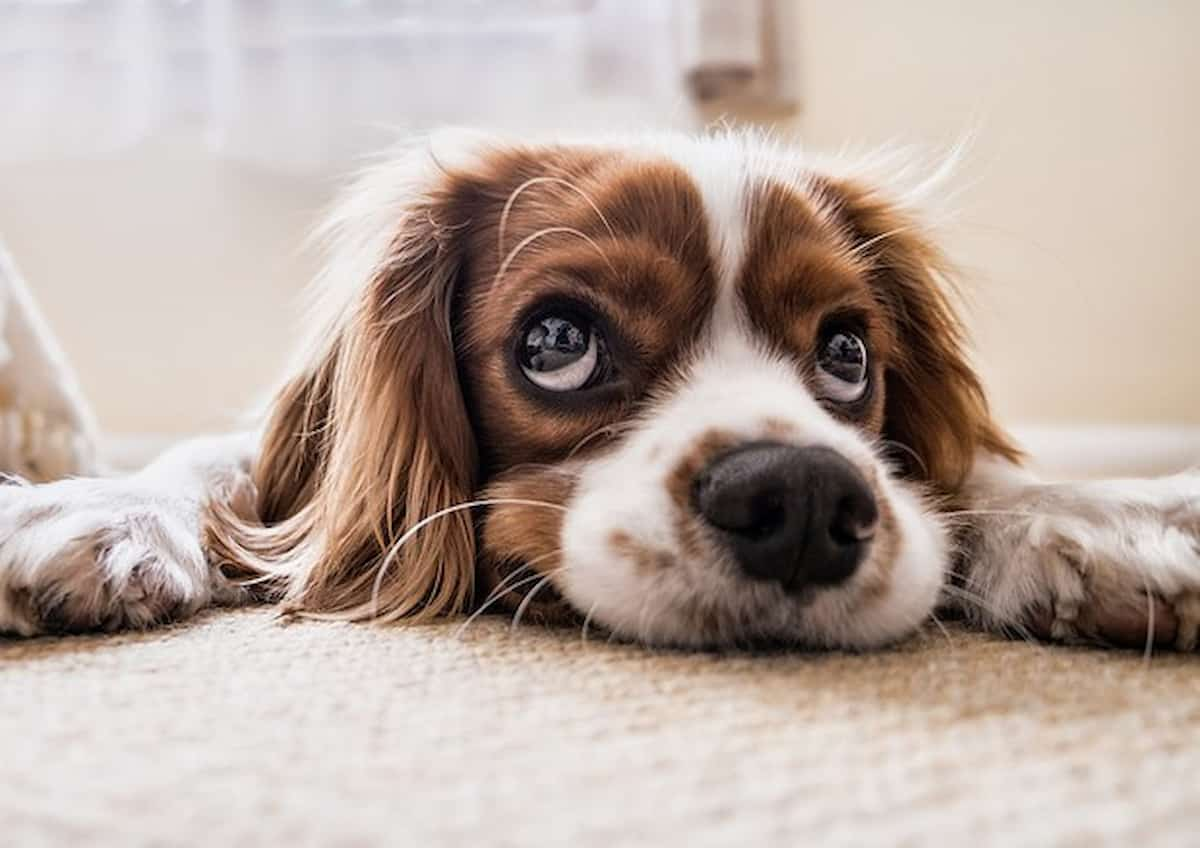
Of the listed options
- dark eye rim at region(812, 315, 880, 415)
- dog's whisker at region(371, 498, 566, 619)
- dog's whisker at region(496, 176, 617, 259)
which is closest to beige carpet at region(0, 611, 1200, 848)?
dog's whisker at region(371, 498, 566, 619)

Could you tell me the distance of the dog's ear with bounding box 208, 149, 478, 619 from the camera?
1.33 m

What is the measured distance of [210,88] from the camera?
2.99 m

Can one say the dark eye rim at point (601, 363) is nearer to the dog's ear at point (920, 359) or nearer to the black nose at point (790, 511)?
the black nose at point (790, 511)

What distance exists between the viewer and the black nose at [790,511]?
105 cm

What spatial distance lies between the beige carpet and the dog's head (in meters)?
0.08

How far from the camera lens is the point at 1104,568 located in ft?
3.75

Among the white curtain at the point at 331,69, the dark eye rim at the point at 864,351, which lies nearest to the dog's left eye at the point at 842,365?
the dark eye rim at the point at 864,351

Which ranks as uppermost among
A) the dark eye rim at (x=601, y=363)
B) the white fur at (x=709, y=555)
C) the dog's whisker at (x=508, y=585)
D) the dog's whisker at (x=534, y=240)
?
the dog's whisker at (x=534, y=240)

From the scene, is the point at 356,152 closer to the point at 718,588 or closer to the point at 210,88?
the point at 210,88

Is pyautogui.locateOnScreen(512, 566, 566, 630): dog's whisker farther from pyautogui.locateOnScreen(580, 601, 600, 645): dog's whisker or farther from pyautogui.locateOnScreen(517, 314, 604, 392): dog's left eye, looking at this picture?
pyautogui.locateOnScreen(517, 314, 604, 392): dog's left eye

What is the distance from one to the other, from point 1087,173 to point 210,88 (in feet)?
6.60

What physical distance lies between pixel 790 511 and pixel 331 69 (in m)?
2.25

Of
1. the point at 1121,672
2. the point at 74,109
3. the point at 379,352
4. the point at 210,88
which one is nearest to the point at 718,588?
the point at 1121,672

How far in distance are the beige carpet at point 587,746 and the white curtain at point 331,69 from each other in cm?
210
